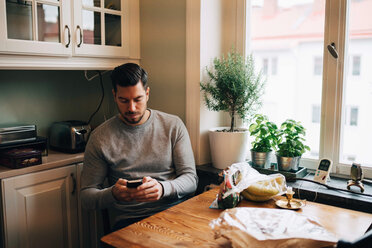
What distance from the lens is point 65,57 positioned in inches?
82.1

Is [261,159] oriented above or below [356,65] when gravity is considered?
below

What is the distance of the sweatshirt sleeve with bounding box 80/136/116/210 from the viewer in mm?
1782

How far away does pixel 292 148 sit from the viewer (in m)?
2.01

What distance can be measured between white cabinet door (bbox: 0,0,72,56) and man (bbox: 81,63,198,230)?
387 millimetres

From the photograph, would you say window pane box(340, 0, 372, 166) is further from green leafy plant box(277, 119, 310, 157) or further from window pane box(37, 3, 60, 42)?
window pane box(37, 3, 60, 42)

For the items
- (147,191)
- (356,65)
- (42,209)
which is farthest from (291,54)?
(42,209)

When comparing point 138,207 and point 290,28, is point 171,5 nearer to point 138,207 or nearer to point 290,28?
point 290,28

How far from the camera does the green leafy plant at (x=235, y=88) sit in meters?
2.10

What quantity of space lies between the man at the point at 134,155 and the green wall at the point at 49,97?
0.65m

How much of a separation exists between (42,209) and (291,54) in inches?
64.8

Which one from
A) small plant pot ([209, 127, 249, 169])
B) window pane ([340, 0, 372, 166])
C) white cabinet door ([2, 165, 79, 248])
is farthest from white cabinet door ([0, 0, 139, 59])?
window pane ([340, 0, 372, 166])

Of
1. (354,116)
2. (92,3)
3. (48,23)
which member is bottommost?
(354,116)

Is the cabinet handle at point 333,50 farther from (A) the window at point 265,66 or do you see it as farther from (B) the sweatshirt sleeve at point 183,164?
(B) the sweatshirt sleeve at point 183,164

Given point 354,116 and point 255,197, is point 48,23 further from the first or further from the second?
point 354,116
